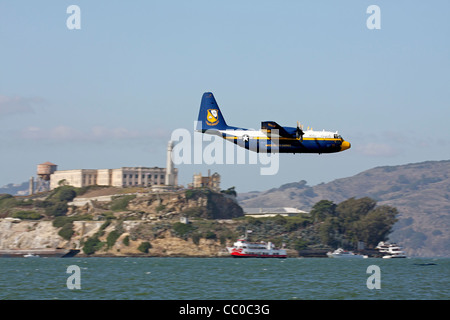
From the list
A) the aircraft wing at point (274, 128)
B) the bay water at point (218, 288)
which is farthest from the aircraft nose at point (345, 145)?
A: the bay water at point (218, 288)

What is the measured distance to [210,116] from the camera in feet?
244

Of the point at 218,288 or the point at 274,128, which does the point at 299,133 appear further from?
the point at 218,288

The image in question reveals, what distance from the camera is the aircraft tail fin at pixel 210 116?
241 feet

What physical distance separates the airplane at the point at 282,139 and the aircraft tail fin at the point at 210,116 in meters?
0.57

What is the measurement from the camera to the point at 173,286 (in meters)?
101

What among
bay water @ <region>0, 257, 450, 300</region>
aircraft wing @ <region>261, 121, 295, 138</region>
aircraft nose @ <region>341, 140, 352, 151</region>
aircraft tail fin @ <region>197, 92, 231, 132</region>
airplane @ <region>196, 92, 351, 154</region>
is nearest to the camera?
aircraft wing @ <region>261, 121, 295, 138</region>

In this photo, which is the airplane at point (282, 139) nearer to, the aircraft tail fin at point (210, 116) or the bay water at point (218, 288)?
the aircraft tail fin at point (210, 116)

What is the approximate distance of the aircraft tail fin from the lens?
73438 millimetres

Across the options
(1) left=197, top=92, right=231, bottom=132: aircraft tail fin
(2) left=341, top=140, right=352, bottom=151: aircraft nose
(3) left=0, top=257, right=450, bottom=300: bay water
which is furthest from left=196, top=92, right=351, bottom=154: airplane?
(3) left=0, top=257, right=450, bottom=300: bay water

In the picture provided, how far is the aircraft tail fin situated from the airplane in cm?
57

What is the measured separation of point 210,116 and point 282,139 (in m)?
11.9

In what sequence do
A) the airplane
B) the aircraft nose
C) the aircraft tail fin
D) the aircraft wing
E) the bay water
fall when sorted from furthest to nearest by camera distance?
the bay water, the aircraft tail fin, the aircraft nose, the airplane, the aircraft wing

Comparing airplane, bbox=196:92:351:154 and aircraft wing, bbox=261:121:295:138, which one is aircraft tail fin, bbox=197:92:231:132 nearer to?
airplane, bbox=196:92:351:154
